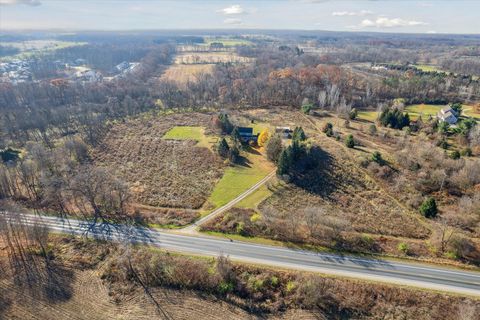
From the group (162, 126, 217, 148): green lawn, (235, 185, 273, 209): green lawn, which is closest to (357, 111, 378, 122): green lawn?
(162, 126, 217, 148): green lawn

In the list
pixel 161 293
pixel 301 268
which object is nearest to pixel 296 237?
pixel 301 268

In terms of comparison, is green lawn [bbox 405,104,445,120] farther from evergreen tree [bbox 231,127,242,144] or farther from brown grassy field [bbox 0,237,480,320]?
brown grassy field [bbox 0,237,480,320]

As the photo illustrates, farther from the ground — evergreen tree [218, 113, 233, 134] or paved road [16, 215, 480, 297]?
evergreen tree [218, 113, 233, 134]

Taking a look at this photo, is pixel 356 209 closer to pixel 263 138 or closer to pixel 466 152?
pixel 263 138

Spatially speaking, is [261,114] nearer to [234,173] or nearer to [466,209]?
[234,173]

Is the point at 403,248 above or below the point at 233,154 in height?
below

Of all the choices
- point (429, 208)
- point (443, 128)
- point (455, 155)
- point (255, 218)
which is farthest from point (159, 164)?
point (443, 128)

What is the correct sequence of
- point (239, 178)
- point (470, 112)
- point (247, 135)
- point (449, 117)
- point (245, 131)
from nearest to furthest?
point (239, 178) < point (247, 135) < point (245, 131) < point (449, 117) < point (470, 112)

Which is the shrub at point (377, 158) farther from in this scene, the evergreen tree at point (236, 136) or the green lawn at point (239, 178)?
the evergreen tree at point (236, 136)
